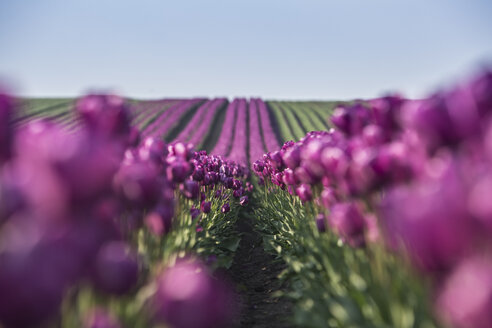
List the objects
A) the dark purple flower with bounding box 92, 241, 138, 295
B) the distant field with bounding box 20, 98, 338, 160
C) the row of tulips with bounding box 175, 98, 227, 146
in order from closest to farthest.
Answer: the dark purple flower with bounding box 92, 241, 138, 295, the row of tulips with bounding box 175, 98, 227, 146, the distant field with bounding box 20, 98, 338, 160

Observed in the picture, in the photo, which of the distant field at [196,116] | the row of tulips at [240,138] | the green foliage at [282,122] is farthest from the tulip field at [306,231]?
the distant field at [196,116]

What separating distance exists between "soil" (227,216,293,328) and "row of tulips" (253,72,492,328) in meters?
0.59

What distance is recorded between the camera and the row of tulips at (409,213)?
781 millimetres

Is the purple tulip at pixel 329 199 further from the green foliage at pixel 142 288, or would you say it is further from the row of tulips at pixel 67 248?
the row of tulips at pixel 67 248

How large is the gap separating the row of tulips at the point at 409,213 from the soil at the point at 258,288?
59 centimetres

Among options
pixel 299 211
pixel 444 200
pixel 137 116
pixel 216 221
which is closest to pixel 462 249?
pixel 444 200

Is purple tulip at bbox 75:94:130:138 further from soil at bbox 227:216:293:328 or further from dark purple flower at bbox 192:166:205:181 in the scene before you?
dark purple flower at bbox 192:166:205:181

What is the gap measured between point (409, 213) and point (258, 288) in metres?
3.56

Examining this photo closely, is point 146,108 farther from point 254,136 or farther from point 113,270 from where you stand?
point 113,270

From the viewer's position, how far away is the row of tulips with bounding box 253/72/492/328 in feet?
2.56

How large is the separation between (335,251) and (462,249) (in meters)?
1.71

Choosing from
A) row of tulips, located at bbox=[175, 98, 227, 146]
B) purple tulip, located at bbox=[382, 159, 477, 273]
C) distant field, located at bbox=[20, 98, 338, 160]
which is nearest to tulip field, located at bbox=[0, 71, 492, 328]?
purple tulip, located at bbox=[382, 159, 477, 273]

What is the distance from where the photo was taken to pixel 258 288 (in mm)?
4160

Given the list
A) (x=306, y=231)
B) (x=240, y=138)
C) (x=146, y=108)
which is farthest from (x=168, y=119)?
(x=306, y=231)
